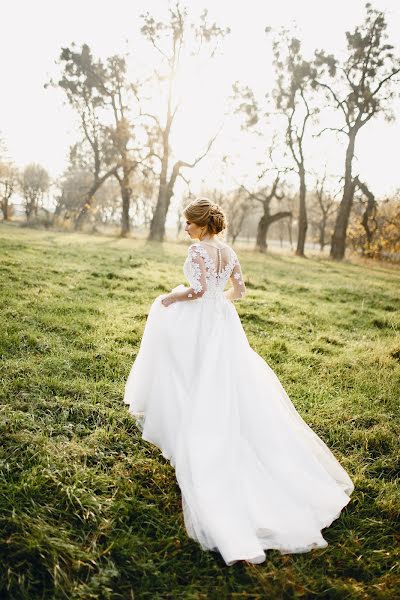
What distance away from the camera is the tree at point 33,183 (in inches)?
2037

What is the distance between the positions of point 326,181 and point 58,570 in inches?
1941

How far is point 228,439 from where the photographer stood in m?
3.37

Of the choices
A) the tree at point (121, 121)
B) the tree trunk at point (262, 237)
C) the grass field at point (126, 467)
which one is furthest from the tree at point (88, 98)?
the grass field at point (126, 467)

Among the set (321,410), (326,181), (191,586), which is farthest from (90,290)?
(326,181)

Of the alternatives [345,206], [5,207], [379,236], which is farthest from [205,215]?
[5,207]

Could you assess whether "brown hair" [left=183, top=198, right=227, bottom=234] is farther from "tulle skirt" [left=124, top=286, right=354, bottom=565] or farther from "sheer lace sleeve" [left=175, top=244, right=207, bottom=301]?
"tulle skirt" [left=124, top=286, right=354, bottom=565]

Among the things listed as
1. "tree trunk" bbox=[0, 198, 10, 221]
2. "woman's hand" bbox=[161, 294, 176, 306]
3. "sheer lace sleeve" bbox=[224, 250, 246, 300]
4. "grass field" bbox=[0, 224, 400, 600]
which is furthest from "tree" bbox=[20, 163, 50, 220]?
"woman's hand" bbox=[161, 294, 176, 306]

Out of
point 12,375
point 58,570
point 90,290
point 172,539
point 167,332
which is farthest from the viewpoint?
point 90,290

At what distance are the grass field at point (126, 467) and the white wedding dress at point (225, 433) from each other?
0.18 metres

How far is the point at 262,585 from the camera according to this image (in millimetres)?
2654

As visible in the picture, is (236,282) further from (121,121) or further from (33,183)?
(33,183)

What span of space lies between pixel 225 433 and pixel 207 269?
1.51m

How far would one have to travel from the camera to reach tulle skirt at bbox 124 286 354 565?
9.79ft

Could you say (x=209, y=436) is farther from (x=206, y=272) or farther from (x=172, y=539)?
(x=206, y=272)
